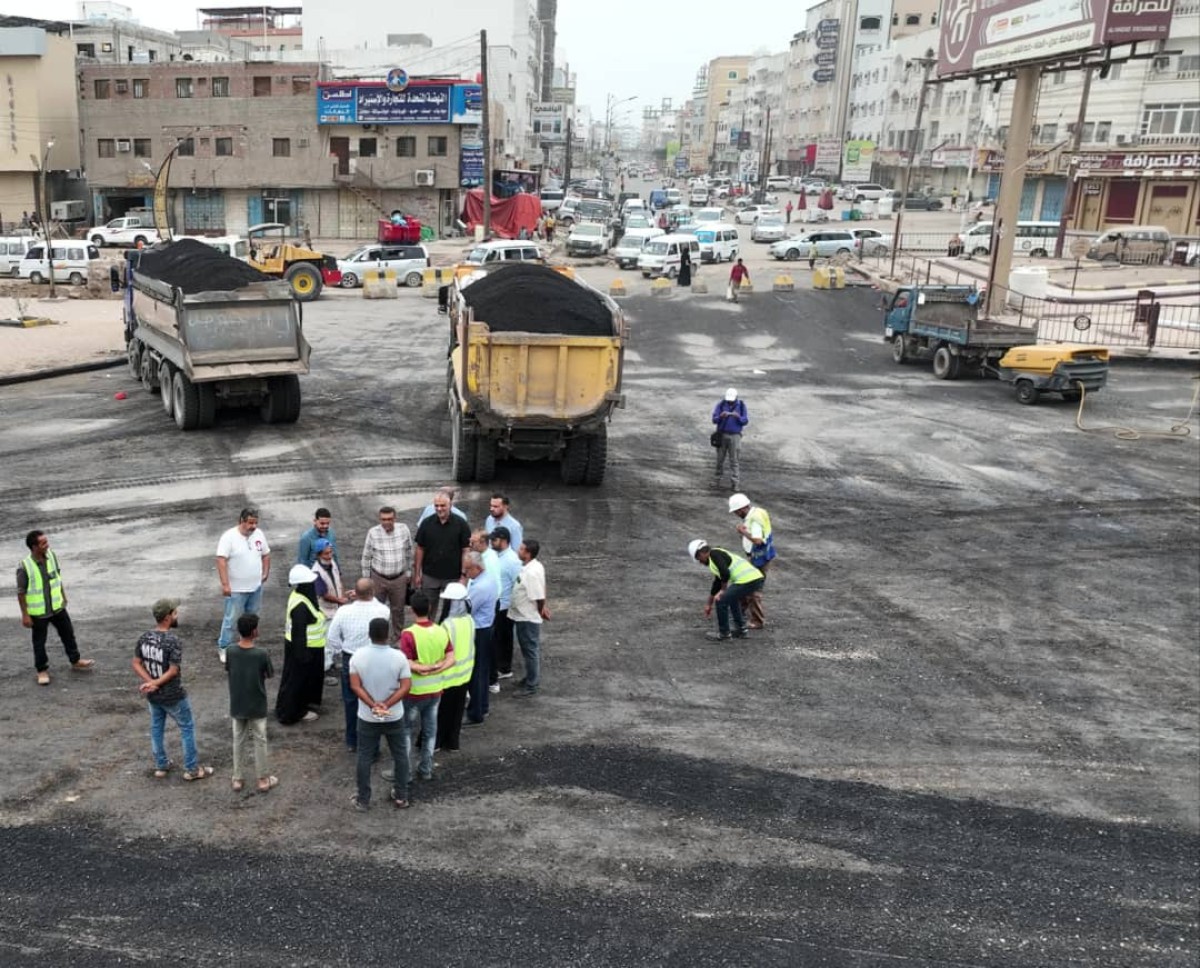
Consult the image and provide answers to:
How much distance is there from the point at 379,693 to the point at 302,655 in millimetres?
1499

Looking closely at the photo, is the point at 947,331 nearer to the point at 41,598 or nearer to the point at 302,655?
the point at 302,655

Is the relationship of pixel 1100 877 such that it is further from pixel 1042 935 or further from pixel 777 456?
pixel 777 456

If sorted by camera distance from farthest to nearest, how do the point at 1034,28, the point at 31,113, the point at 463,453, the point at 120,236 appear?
the point at 31,113, the point at 120,236, the point at 1034,28, the point at 463,453

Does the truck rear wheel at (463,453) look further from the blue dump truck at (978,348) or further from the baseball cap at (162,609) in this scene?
the blue dump truck at (978,348)

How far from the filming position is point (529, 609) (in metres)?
9.15

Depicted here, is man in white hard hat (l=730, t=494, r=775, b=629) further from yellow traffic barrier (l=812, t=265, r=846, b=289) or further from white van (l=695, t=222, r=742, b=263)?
white van (l=695, t=222, r=742, b=263)

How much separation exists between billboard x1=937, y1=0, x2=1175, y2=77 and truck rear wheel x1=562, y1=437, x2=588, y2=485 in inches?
836

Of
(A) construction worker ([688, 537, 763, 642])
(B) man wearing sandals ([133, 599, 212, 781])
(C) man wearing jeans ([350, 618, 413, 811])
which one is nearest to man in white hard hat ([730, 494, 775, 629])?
(A) construction worker ([688, 537, 763, 642])

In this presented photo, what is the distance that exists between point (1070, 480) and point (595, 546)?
878 cm

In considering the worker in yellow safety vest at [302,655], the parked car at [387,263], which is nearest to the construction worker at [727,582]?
the worker in yellow safety vest at [302,655]

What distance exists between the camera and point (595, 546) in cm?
1341

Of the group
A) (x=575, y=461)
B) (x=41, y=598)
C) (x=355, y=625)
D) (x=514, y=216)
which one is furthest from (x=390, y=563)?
(x=514, y=216)

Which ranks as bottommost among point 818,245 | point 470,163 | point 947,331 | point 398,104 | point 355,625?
point 355,625

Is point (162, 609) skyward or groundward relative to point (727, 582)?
skyward
